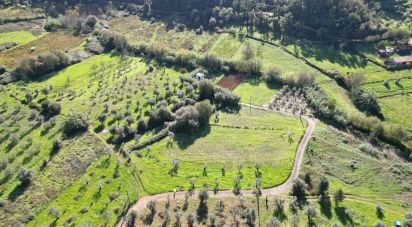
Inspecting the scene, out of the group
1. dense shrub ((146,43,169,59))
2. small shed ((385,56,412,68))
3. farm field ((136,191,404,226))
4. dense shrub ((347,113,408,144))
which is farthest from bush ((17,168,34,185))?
small shed ((385,56,412,68))

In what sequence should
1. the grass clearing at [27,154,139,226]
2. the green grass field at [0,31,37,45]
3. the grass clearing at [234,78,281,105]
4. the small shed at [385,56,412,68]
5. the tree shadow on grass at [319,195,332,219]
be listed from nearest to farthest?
the tree shadow on grass at [319,195,332,219] < the grass clearing at [27,154,139,226] < the grass clearing at [234,78,281,105] < the small shed at [385,56,412,68] < the green grass field at [0,31,37,45]

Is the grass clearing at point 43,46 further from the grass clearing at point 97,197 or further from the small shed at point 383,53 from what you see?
the small shed at point 383,53

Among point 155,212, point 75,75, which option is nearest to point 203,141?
point 155,212

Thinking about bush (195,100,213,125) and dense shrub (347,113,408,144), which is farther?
bush (195,100,213,125)

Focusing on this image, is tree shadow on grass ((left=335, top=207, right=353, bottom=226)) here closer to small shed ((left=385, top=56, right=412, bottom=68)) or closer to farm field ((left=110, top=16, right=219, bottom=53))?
small shed ((left=385, top=56, right=412, bottom=68))

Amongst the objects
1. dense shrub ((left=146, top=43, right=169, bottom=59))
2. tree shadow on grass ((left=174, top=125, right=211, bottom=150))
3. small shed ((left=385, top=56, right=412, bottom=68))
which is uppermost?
small shed ((left=385, top=56, right=412, bottom=68))

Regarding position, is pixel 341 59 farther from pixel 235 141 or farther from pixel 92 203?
pixel 92 203

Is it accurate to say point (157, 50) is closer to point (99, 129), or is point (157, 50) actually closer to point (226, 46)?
point (226, 46)

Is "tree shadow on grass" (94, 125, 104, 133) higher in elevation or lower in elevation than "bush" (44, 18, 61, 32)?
lower
